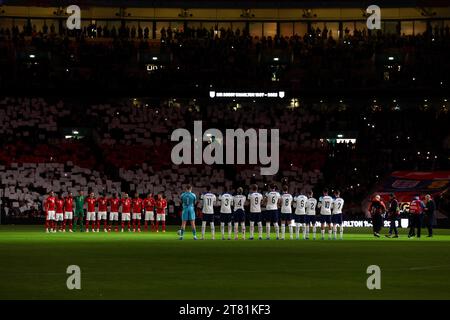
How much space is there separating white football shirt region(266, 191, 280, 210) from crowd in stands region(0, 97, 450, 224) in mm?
23325

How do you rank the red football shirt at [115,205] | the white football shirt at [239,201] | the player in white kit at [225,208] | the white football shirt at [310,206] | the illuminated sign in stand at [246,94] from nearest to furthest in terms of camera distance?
the white football shirt at [239,201]
the player in white kit at [225,208]
the white football shirt at [310,206]
the red football shirt at [115,205]
the illuminated sign in stand at [246,94]

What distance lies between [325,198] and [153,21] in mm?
42888

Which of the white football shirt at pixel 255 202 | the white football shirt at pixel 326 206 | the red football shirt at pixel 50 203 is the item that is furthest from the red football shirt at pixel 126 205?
the white football shirt at pixel 326 206

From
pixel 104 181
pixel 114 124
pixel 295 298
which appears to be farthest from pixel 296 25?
pixel 295 298

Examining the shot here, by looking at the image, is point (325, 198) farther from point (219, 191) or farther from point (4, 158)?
point (4, 158)

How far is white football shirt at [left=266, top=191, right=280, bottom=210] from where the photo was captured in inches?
1731

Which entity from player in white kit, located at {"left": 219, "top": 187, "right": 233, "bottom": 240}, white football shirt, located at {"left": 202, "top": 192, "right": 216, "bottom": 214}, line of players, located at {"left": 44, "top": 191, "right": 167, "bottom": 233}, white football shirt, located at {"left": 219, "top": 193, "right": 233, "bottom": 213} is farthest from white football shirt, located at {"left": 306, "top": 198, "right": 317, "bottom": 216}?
line of players, located at {"left": 44, "top": 191, "right": 167, "bottom": 233}

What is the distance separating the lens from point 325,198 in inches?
1769

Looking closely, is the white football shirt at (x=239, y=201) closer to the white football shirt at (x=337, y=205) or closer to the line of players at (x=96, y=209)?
the white football shirt at (x=337, y=205)

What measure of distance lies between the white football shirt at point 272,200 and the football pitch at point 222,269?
10.5 ft

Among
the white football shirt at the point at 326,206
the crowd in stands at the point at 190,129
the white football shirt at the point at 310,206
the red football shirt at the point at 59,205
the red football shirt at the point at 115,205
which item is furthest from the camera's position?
the crowd in stands at the point at 190,129

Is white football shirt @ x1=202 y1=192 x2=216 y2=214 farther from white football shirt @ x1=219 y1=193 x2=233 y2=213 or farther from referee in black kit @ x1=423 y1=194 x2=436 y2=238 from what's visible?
referee in black kit @ x1=423 y1=194 x2=436 y2=238

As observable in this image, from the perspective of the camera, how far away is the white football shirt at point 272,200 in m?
44.0
